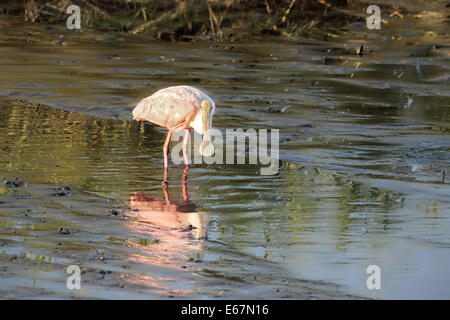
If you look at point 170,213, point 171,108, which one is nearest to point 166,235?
point 170,213

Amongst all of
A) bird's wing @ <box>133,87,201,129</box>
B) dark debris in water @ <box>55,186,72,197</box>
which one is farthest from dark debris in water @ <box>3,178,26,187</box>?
bird's wing @ <box>133,87,201,129</box>

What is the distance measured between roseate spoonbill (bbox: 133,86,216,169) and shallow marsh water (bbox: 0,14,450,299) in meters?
0.42

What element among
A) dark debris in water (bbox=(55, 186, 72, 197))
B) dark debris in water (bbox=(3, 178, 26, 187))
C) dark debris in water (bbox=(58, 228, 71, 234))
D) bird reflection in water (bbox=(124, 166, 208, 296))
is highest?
dark debris in water (bbox=(3, 178, 26, 187))

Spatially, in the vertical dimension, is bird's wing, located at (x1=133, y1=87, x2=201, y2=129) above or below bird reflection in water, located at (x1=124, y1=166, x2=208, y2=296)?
above

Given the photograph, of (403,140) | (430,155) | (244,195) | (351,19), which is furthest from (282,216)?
(351,19)

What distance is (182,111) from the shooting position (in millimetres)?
10305

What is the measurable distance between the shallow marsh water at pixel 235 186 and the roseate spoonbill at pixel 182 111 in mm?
422

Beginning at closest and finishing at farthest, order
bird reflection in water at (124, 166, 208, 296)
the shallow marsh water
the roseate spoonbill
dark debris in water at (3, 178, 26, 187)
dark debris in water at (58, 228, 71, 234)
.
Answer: bird reflection in water at (124, 166, 208, 296)
the shallow marsh water
dark debris in water at (58, 228, 71, 234)
dark debris in water at (3, 178, 26, 187)
the roseate spoonbill

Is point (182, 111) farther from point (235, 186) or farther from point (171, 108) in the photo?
point (235, 186)

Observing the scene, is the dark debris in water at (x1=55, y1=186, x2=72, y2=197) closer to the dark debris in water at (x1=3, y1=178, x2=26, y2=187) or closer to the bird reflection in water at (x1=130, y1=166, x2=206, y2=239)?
the dark debris in water at (x1=3, y1=178, x2=26, y2=187)

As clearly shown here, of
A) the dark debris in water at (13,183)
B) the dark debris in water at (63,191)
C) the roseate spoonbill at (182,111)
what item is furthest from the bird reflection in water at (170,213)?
the roseate spoonbill at (182,111)

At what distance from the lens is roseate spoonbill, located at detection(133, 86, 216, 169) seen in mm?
10219

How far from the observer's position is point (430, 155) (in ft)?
36.9
